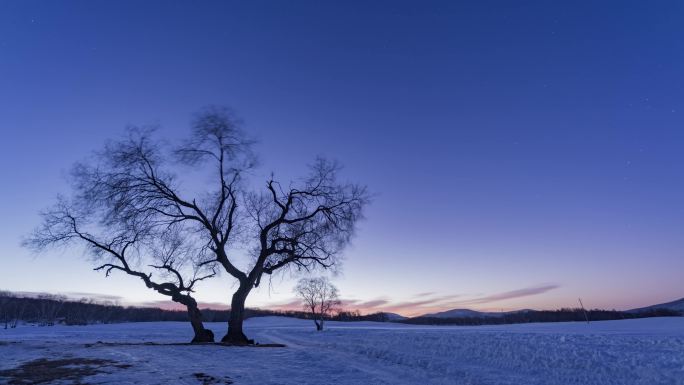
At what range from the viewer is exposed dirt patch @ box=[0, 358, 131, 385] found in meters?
7.02

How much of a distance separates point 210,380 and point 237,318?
12875 mm

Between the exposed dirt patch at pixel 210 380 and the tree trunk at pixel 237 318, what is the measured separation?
38.2 ft

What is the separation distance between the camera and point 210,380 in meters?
7.72

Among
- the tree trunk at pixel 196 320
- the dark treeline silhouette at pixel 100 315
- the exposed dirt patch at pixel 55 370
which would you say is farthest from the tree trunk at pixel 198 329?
the dark treeline silhouette at pixel 100 315

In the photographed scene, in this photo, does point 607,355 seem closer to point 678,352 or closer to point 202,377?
point 678,352

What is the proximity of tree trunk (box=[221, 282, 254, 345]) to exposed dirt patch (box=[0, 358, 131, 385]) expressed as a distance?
31.7 ft

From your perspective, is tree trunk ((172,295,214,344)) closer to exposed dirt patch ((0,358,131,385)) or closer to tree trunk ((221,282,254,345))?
tree trunk ((221,282,254,345))

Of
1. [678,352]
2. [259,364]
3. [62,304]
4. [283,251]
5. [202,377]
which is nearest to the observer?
[202,377]

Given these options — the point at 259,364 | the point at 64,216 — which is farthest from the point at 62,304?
the point at 259,364

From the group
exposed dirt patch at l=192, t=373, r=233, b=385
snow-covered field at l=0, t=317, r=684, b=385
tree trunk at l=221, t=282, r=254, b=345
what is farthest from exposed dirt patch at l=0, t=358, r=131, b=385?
tree trunk at l=221, t=282, r=254, b=345

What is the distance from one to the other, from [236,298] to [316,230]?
6.01 metres

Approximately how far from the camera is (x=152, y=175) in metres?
20.4

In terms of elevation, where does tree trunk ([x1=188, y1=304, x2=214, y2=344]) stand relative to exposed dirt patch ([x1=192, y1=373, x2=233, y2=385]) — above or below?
above

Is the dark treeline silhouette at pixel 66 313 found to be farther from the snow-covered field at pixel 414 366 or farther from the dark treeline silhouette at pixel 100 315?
the snow-covered field at pixel 414 366
